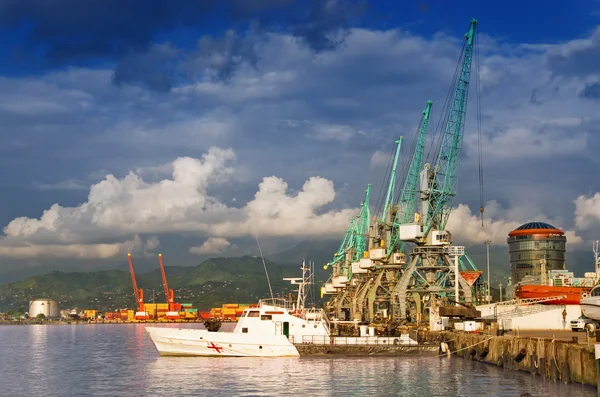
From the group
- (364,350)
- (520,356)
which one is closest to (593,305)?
(520,356)

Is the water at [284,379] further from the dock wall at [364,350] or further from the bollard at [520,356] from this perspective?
the bollard at [520,356]

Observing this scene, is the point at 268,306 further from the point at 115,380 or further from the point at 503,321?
the point at 503,321

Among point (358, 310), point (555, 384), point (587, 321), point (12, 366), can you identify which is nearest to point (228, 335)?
point (12, 366)

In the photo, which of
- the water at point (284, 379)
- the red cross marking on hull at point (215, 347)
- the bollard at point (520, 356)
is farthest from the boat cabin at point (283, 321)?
the bollard at point (520, 356)

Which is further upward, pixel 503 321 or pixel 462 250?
pixel 462 250

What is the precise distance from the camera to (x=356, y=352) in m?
76.4

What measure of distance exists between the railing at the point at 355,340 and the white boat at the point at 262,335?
145 mm

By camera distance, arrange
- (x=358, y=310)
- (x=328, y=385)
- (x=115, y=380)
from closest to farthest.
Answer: (x=328, y=385), (x=115, y=380), (x=358, y=310)

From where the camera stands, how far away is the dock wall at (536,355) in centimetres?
4792

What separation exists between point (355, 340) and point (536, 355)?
77.7 ft

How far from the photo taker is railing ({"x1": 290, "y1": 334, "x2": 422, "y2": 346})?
74.9m

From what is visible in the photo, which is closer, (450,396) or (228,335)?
(450,396)

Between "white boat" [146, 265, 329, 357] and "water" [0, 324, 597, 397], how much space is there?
3.39 ft

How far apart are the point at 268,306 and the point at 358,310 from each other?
112 m
